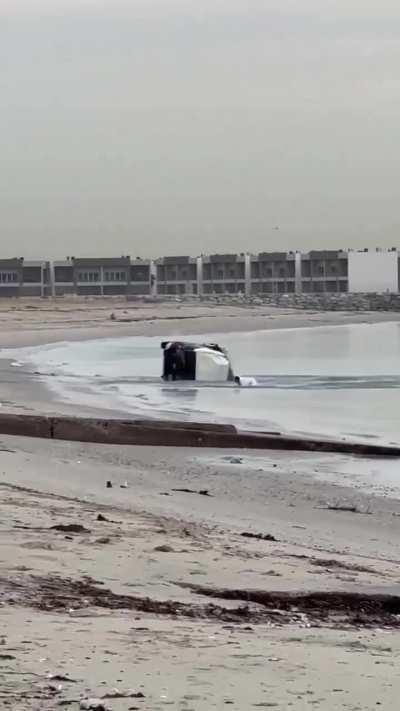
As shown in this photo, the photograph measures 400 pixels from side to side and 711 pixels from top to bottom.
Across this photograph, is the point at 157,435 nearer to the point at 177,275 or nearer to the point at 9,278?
the point at 9,278

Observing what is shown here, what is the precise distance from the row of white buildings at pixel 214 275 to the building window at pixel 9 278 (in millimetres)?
1027

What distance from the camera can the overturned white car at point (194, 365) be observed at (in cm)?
2555

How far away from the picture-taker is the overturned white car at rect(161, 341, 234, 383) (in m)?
25.5

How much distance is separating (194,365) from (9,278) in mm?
103935

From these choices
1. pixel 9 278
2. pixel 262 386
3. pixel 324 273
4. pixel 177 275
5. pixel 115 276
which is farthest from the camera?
pixel 324 273

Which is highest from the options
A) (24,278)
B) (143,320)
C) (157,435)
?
(24,278)

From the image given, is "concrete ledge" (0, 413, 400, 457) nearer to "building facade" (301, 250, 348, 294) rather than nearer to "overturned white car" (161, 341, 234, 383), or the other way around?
"overturned white car" (161, 341, 234, 383)

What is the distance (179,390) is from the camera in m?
23.4

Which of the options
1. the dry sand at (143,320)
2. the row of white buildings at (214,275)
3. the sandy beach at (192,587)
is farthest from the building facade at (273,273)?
the sandy beach at (192,587)

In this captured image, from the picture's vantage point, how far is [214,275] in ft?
451

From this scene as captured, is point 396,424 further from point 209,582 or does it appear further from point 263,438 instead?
point 209,582

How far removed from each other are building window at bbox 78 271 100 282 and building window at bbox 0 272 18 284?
7.36 meters

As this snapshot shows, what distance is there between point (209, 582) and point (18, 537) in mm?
1298

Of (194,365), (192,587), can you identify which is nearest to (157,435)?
(192,587)
